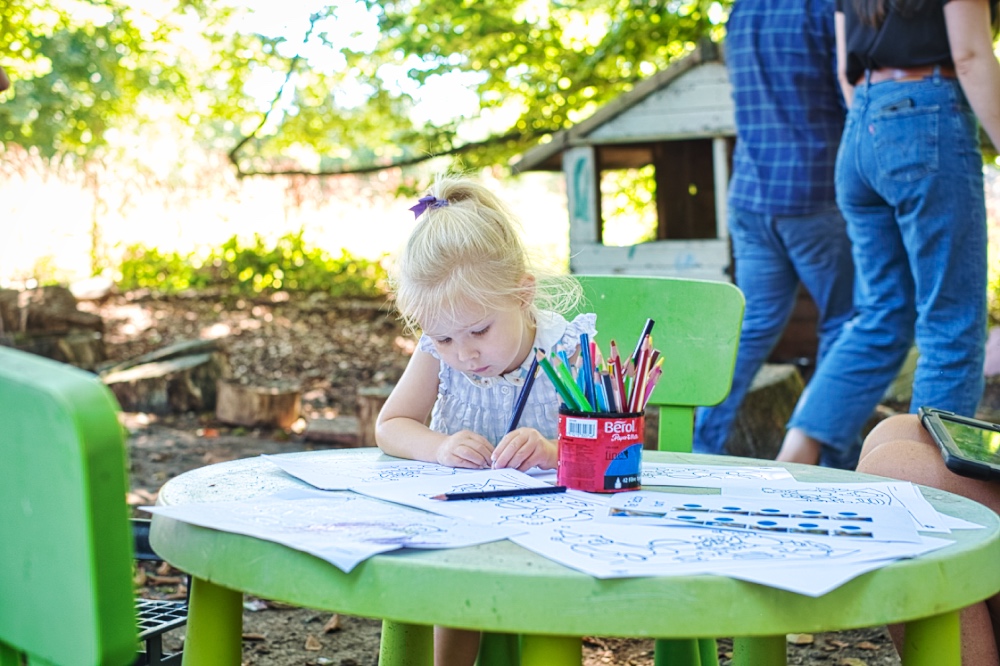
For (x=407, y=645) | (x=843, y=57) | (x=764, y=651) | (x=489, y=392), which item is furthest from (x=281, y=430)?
(x=764, y=651)

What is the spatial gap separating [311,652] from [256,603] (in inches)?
17.0

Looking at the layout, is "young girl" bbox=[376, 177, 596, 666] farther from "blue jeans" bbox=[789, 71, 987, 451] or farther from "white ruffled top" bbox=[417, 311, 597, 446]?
"blue jeans" bbox=[789, 71, 987, 451]

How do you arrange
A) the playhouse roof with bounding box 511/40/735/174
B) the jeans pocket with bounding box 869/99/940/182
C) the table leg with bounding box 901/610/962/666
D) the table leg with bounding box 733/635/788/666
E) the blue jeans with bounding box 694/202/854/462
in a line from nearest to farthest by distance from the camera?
1. the table leg with bounding box 901/610/962/666
2. the table leg with bounding box 733/635/788/666
3. the jeans pocket with bounding box 869/99/940/182
4. the blue jeans with bounding box 694/202/854/462
5. the playhouse roof with bounding box 511/40/735/174

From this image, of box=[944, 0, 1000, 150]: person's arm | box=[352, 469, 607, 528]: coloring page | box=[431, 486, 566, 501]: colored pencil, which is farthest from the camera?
box=[944, 0, 1000, 150]: person's arm

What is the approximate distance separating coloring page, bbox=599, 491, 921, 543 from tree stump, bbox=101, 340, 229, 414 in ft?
16.3

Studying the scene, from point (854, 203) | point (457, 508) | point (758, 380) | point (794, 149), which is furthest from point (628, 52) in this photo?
point (457, 508)

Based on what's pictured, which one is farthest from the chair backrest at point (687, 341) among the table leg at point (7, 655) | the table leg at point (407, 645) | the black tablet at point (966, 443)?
the table leg at point (7, 655)

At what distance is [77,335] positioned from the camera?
6863 millimetres

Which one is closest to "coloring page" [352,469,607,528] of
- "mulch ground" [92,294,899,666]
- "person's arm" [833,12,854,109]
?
"mulch ground" [92,294,899,666]

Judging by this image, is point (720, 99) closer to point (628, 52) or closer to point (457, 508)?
point (628, 52)

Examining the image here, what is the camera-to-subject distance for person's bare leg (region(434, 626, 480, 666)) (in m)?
1.65

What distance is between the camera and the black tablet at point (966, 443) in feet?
4.35

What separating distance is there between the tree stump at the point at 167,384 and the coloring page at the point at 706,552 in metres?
5.10

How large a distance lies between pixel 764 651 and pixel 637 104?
4192 millimetres
